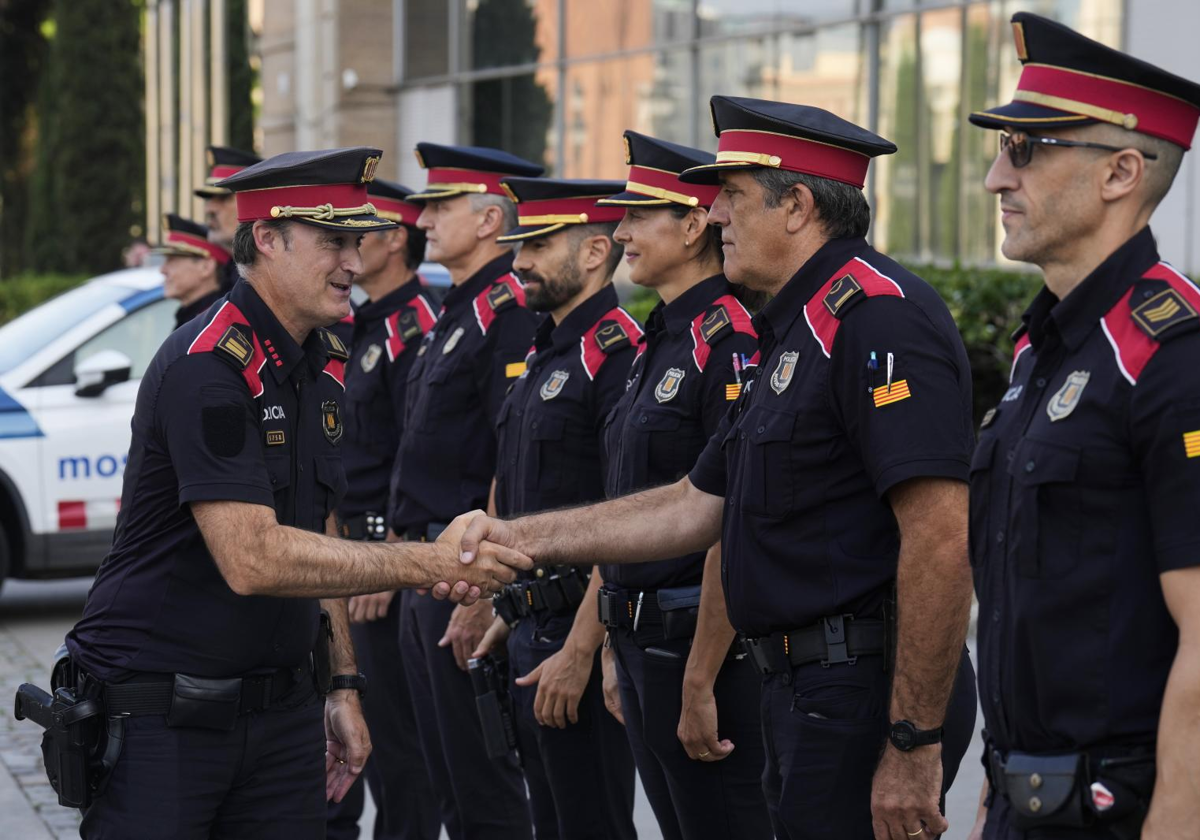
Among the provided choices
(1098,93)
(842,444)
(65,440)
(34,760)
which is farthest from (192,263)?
(1098,93)

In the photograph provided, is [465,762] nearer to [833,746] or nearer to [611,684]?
[611,684]

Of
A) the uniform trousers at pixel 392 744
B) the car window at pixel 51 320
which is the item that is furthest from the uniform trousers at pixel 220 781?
the car window at pixel 51 320

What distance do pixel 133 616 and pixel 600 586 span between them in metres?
1.38

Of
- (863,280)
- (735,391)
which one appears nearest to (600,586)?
(735,391)

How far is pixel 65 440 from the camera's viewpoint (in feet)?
29.8

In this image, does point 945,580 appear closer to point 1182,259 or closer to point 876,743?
point 876,743

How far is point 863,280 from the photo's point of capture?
3.34 metres

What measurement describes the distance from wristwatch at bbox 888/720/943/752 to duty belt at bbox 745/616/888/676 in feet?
0.63

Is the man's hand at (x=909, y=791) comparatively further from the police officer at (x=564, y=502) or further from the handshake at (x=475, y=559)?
the police officer at (x=564, y=502)

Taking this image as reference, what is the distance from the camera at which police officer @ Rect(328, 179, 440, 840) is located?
575cm

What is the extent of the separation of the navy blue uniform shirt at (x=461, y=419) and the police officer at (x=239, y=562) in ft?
5.26

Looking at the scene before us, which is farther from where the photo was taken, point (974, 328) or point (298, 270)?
point (974, 328)

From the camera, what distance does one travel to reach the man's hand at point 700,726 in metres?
3.93

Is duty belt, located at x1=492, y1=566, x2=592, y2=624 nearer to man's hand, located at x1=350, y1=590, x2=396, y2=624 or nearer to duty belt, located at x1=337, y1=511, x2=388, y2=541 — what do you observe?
man's hand, located at x1=350, y1=590, x2=396, y2=624
